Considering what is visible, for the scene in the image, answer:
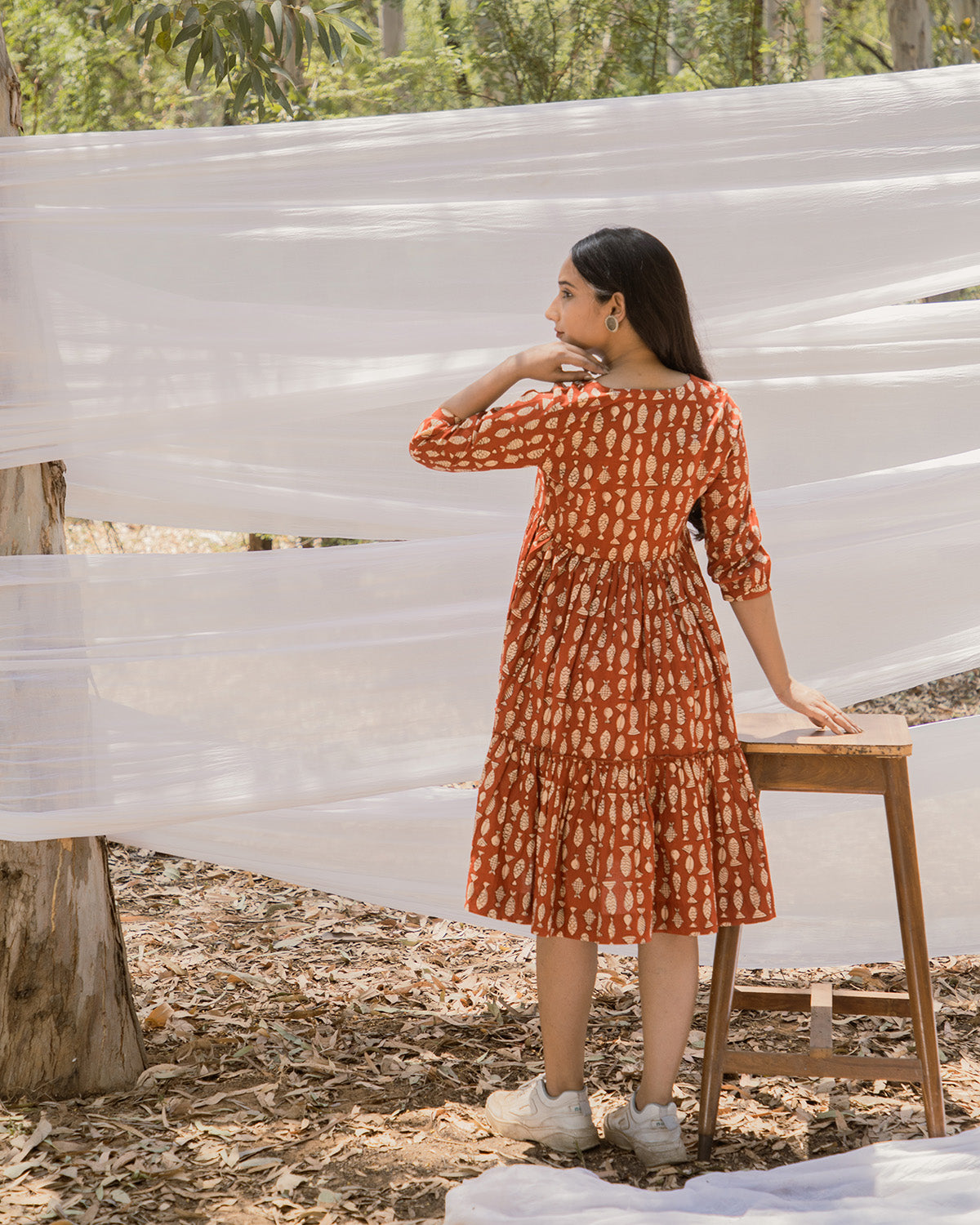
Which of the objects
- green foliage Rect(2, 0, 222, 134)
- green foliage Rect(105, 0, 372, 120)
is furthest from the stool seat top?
green foliage Rect(2, 0, 222, 134)

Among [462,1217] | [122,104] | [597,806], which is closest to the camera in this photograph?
[462,1217]

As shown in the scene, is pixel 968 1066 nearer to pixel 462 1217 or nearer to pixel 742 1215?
pixel 742 1215

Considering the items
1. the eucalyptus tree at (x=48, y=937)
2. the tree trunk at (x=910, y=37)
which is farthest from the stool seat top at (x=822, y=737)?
the tree trunk at (x=910, y=37)

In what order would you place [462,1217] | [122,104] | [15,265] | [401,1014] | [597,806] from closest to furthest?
[462,1217] < [597,806] < [15,265] < [401,1014] < [122,104]

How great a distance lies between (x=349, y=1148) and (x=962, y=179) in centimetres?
221

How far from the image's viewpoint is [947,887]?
115 inches

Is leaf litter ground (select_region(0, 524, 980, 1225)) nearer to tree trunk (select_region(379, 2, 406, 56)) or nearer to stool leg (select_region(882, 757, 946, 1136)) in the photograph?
stool leg (select_region(882, 757, 946, 1136))

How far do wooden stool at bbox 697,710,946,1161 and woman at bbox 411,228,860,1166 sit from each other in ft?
0.19

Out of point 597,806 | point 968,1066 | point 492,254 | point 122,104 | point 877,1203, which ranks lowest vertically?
point 968,1066

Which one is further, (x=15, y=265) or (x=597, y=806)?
(x=15, y=265)

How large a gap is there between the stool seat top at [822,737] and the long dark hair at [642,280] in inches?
26.0

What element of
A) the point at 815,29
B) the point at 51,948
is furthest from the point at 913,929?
the point at 815,29

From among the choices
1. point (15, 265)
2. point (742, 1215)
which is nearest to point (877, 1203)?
point (742, 1215)

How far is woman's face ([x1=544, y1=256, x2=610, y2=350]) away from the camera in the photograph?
198cm
